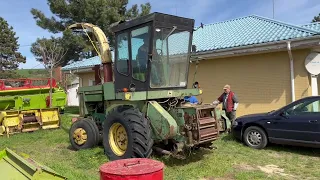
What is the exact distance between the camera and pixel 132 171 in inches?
122

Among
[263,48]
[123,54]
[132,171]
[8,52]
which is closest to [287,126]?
[263,48]

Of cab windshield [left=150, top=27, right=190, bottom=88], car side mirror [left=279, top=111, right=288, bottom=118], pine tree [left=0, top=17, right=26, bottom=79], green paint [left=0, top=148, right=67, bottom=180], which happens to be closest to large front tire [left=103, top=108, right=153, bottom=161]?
cab windshield [left=150, top=27, right=190, bottom=88]

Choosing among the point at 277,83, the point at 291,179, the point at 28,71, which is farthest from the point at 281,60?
the point at 28,71

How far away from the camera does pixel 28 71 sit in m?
42.0

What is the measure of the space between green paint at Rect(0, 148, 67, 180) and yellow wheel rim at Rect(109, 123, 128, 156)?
8.67 ft

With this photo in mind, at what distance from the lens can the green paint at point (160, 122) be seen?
604cm

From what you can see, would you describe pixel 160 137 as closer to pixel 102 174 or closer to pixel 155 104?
pixel 155 104

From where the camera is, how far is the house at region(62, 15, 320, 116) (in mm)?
9961

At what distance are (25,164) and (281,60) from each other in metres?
8.75

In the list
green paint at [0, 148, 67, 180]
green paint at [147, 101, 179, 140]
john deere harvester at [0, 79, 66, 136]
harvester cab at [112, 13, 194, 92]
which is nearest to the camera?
green paint at [0, 148, 67, 180]

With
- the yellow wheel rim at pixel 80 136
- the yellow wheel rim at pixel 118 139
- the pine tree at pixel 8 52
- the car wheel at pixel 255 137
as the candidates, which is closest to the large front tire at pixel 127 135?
the yellow wheel rim at pixel 118 139

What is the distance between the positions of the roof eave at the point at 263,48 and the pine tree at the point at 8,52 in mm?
32353

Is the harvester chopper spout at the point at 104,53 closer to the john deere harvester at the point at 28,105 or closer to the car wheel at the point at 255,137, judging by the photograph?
the car wheel at the point at 255,137

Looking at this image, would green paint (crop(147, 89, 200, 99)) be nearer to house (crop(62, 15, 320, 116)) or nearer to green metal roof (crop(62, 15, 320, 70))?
house (crop(62, 15, 320, 116))
